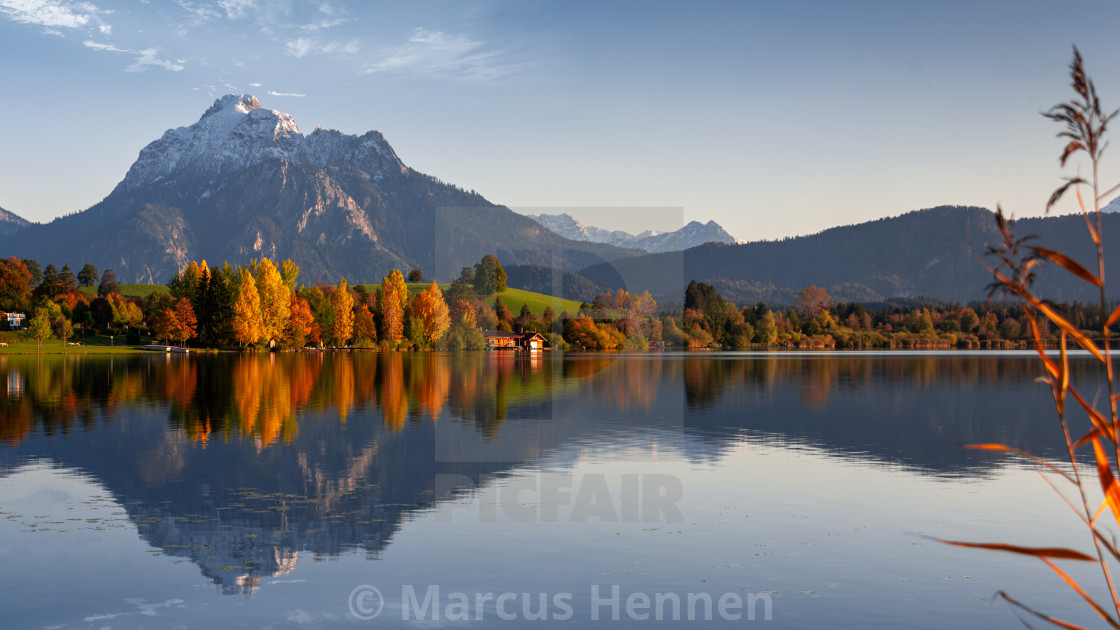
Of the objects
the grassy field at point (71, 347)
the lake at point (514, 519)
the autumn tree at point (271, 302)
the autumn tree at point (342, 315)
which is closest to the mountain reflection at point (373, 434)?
the lake at point (514, 519)

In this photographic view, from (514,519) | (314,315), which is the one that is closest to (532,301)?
(314,315)

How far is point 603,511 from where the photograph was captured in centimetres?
2072

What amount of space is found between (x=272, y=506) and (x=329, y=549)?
4415mm

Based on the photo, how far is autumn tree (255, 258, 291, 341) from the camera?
5438 inches

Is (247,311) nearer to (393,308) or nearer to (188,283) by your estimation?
(188,283)

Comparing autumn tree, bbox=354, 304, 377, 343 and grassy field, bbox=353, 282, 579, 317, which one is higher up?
grassy field, bbox=353, 282, 579, 317

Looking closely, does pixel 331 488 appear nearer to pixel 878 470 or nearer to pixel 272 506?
pixel 272 506

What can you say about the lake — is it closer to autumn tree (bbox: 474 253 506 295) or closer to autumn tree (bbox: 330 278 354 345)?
autumn tree (bbox: 474 253 506 295)

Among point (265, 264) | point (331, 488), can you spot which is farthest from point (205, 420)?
point (265, 264)

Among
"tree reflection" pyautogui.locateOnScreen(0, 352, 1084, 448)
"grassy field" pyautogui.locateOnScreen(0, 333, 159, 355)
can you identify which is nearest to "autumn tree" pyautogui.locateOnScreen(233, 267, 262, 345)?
"grassy field" pyautogui.locateOnScreen(0, 333, 159, 355)

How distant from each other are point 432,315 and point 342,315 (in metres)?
20.3

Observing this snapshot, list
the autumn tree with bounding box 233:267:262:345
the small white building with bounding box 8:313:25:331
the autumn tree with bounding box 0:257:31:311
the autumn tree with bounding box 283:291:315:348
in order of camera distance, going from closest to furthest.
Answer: the autumn tree with bounding box 233:267:262:345, the autumn tree with bounding box 283:291:315:348, the autumn tree with bounding box 0:257:31:311, the small white building with bounding box 8:313:25:331

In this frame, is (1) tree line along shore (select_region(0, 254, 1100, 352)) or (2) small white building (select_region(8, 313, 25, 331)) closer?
(1) tree line along shore (select_region(0, 254, 1100, 352))

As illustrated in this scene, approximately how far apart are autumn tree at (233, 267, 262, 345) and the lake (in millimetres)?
93492
